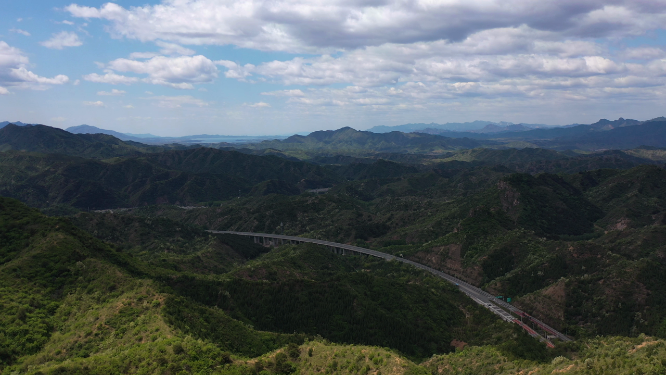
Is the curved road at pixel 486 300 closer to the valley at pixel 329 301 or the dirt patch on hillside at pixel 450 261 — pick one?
the valley at pixel 329 301

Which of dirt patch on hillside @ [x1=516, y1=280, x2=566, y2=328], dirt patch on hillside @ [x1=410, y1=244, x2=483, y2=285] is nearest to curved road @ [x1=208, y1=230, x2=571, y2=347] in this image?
dirt patch on hillside @ [x1=516, y1=280, x2=566, y2=328]

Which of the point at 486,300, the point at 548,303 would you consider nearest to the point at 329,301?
the point at 486,300

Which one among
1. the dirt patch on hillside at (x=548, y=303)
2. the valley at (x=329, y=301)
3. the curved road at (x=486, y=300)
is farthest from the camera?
the dirt patch on hillside at (x=548, y=303)

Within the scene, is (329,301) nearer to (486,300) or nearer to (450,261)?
(486,300)

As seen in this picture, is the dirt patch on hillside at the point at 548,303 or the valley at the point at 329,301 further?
the dirt patch on hillside at the point at 548,303

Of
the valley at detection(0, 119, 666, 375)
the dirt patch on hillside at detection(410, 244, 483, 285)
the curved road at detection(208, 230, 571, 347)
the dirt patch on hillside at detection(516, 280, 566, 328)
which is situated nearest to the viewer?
the valley at detection(0, 119, 666, 375)

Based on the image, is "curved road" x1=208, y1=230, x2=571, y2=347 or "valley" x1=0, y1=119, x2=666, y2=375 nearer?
"valley" x1=0, y1=119, x2=666, y2=375

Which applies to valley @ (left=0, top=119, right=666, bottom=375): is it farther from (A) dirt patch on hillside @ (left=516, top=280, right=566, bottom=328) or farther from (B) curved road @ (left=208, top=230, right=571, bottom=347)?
(B) curved road @ (left=208, top=230, right=571, bottom=347)

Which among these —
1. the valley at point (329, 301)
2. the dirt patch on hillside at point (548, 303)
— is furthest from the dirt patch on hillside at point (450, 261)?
the dirt patch on hillside at point (548, 303)

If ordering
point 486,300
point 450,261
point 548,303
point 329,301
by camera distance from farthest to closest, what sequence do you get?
point 450,261 < point 486,300 < point 548,303 < point 329,301

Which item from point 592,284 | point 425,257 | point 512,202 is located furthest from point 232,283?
point 512,202

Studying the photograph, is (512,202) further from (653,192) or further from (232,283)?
(232,283)
